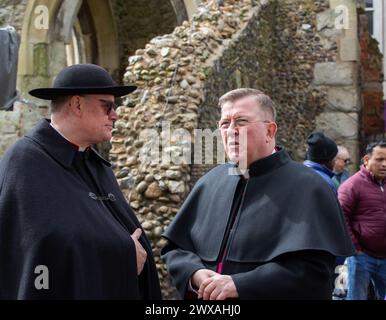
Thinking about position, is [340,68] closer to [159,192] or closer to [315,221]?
[159,192]

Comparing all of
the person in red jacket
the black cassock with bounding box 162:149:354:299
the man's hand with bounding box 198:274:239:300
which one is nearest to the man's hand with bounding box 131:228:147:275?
the black cassock with bounding box 162:149:354:299

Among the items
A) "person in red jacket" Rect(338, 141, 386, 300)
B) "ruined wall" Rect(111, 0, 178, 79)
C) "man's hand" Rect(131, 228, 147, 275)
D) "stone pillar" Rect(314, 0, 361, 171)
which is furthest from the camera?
"ruined wall" Rect(111, 0, 178, 79)

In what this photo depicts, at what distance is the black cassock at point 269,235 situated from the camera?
3.44 metres

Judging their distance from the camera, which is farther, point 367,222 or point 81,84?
point 367,222

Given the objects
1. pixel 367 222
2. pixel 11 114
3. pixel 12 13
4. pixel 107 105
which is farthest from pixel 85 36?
pixel 107 105

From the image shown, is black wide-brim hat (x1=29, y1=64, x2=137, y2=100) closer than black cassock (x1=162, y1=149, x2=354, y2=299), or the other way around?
black cassock (x1=162, y1=149, x2=354, y2=299)

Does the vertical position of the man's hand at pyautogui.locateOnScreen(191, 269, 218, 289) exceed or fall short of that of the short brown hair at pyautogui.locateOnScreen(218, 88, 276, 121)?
it falls short

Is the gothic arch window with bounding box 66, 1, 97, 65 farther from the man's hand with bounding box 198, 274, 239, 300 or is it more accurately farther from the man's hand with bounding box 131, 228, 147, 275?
the man's hand with bounding box 198, 274, 239, 300

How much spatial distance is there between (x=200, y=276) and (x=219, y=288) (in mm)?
138

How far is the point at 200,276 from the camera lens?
3559 millimetres

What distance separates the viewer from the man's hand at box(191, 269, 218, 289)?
3551 millimetres

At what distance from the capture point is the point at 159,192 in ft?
24.2

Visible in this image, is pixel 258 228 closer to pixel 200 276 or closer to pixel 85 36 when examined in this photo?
pixel 200 276
